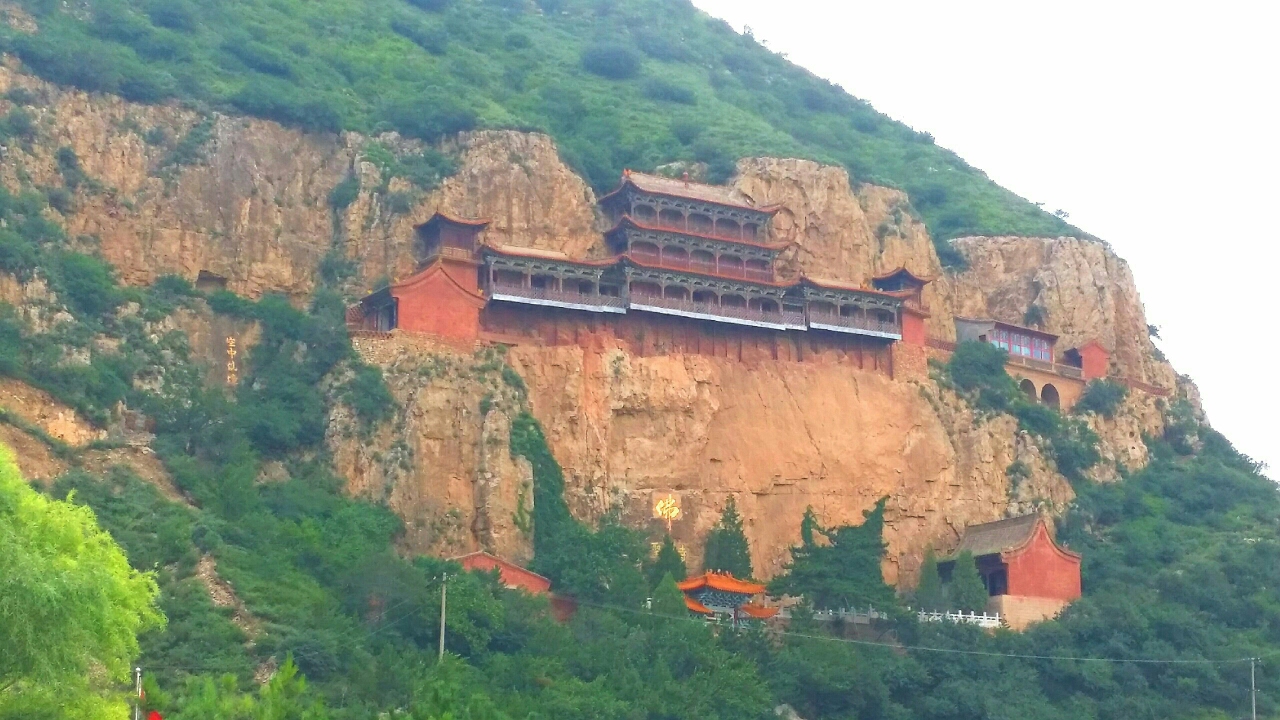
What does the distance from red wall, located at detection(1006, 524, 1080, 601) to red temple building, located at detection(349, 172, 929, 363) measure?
324 inches

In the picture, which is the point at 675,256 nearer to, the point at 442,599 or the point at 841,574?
the point at 841,574

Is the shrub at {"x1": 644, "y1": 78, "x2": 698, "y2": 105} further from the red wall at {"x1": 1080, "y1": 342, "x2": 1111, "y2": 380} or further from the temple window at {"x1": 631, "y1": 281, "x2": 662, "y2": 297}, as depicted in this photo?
the temple window at {"x1": 631, "y1": 281, "x2": 662, "y2": 297}

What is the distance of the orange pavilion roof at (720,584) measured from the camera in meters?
48.8

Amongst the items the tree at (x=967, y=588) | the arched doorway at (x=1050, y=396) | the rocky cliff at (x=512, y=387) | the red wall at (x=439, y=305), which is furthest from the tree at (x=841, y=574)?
the arched doorway at (x=1050, y=396)

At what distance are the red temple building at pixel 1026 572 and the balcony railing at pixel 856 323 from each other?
760 centimetres

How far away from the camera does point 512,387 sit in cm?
5197

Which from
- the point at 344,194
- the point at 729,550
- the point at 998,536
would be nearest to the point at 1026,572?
the point at 998,536

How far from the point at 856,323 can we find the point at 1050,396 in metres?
8.64

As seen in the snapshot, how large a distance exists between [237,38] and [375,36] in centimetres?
825

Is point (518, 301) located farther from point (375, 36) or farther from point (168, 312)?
point (375, 36)

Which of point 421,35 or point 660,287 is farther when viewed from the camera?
point 421,35

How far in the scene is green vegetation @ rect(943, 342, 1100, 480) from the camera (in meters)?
59.3

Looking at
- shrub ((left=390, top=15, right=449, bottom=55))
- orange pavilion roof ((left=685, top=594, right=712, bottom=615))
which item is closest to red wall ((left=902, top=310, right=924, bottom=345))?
orange pavilion roof ((left=685, top=594, right=712, bottom=615))

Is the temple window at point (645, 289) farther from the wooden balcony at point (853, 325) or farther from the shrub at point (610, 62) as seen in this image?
the shrub at point (610, 62)
